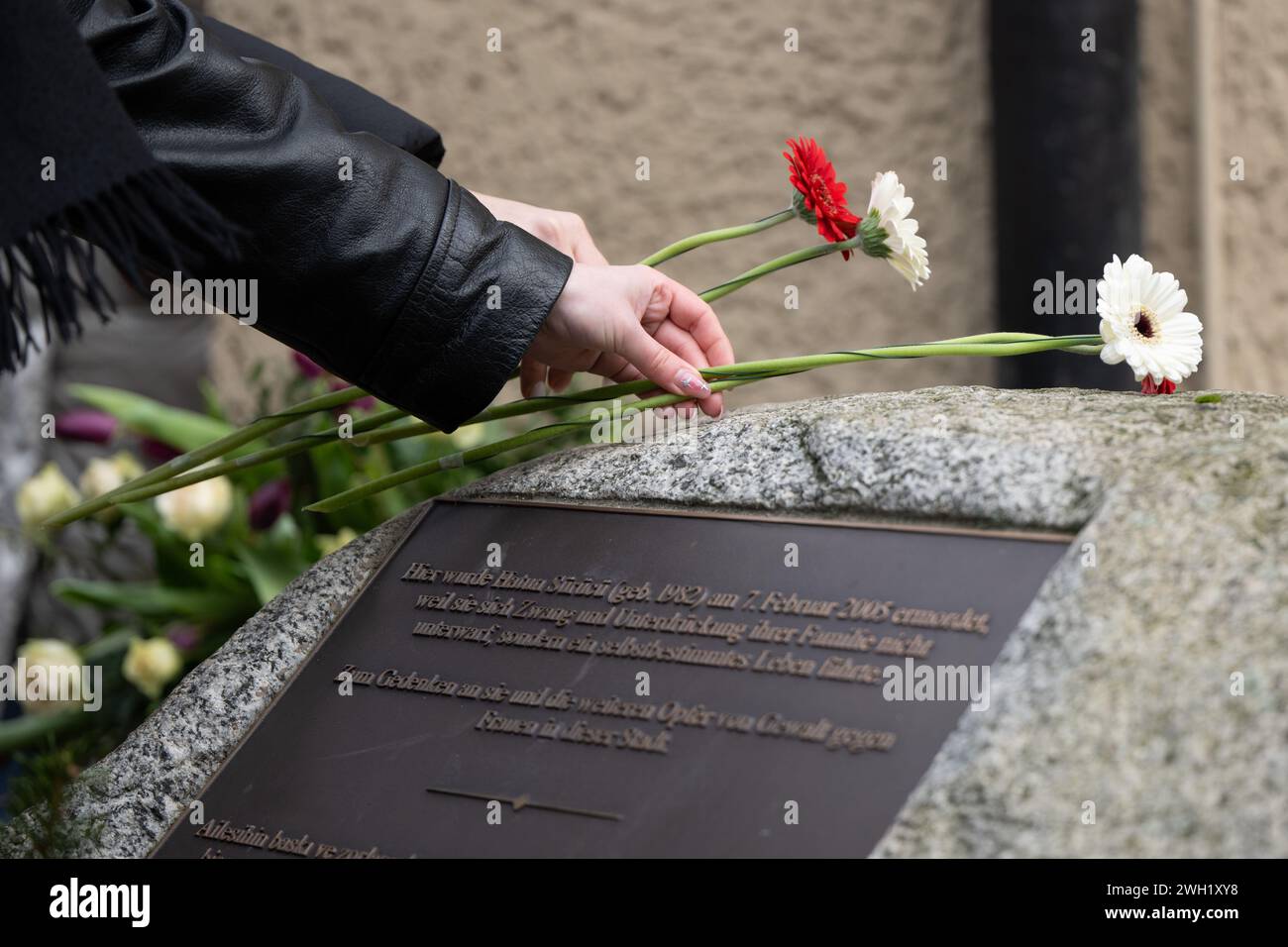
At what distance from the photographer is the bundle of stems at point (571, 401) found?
1.60m

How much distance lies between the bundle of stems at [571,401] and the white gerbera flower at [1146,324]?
50mm

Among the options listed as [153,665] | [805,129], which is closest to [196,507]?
[153,665]

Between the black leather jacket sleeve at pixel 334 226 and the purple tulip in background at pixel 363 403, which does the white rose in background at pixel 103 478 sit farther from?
the black leather jacket sleeve at pixel 334 226

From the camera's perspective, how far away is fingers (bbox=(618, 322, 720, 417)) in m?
1.57

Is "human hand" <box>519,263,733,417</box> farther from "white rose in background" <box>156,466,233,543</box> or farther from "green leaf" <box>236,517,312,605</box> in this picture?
"white rose in background" <box>156,466,233,543</box>

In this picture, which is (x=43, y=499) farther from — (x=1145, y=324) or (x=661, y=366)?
(x=1145, y=324)

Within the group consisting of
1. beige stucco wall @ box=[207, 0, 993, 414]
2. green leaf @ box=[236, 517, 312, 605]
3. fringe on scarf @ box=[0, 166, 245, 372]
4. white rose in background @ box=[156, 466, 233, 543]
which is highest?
beige stucco wall @ box=[207, 0, 993, 414]

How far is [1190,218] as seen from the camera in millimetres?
3480

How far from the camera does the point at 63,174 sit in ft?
4.36

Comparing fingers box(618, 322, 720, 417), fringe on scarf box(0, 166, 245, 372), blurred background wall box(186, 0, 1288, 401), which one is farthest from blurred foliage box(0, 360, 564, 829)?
fringe on scarf box(0, 166, 245, 372)

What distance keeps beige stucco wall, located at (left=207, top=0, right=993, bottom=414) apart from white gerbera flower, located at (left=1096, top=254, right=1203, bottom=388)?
6.66 ft

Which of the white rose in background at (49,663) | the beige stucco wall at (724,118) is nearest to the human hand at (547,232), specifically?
the white rose in background at (49,663)

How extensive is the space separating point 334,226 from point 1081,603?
2.88 feet

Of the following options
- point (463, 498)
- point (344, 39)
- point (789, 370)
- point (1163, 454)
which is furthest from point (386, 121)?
point (344, 39)
